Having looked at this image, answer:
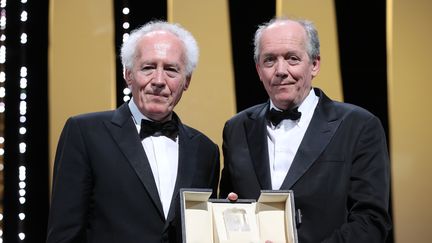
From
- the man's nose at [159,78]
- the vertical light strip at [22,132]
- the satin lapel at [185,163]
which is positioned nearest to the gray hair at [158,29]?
the man's nose at [159,78]

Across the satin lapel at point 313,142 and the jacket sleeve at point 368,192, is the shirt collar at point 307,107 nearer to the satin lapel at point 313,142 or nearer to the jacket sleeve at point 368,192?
the satin lapel at point 313,142

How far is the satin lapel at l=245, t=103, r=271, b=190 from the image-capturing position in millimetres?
A: 2387

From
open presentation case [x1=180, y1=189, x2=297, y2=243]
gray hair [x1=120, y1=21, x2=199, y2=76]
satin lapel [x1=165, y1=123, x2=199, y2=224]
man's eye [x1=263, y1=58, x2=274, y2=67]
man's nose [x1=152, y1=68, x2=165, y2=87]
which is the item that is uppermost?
gray hair [x1=120, y1=21, x2=199, y2=76]

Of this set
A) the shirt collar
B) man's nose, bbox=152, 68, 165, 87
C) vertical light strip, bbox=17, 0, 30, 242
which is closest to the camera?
man's nose, bbox=152, 68, 165, 87

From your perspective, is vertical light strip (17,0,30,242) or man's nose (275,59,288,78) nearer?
man's nose (275,59,288,78)

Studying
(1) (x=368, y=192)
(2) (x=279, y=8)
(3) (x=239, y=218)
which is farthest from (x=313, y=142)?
(2) (x=279, y=8)

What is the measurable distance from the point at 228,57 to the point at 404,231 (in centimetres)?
126

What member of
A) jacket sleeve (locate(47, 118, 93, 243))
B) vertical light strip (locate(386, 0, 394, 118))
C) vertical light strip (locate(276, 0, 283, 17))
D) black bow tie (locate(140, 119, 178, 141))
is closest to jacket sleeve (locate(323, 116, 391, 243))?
black bow tie (locate(140, 119, 178, 141))

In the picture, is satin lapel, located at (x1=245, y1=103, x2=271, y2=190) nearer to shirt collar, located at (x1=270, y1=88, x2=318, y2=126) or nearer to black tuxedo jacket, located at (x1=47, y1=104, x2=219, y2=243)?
shirt collar, located at (x1=270, y1=88, x2=318, y2=126)

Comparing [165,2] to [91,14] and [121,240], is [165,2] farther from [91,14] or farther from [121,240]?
[121,240]

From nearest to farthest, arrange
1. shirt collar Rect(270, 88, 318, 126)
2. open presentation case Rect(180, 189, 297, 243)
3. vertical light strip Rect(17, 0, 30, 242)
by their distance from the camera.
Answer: open presentation case Rect(180, 189, 297, 243)
shirt collar Rect(270, 88, 318, 126)
vertical light strip Rect(17, 0, 30, 242)

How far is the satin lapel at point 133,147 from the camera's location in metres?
2.30

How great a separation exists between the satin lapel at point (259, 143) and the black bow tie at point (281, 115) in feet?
0.14

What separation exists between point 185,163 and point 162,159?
86 millimetres
